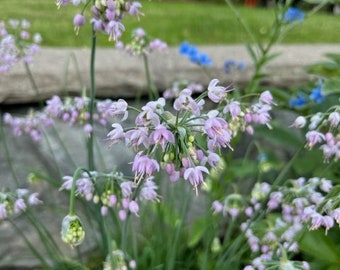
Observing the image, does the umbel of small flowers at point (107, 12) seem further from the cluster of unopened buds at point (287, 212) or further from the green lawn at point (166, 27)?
the green lawn at point (166, 27)

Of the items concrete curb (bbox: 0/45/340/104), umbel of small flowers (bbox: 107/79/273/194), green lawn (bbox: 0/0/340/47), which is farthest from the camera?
green lawn (bbox: 0/0/340/47)

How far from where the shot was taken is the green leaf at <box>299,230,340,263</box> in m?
1.90

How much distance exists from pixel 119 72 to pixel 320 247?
1471 millimetres

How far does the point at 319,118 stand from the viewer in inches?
67.0

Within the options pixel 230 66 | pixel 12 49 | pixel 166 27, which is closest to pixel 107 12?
pixel 12 49

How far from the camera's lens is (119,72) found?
304cm

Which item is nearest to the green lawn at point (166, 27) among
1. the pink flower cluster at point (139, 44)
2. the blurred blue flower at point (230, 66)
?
the blurred blue flower at point (230, 66)

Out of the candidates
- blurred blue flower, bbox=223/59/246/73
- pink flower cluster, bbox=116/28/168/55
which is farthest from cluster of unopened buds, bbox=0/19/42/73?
blurred blue flower, bbox=223/59/246/73

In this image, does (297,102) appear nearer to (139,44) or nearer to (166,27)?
(139,44)

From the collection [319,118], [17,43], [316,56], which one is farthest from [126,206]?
[316,56]

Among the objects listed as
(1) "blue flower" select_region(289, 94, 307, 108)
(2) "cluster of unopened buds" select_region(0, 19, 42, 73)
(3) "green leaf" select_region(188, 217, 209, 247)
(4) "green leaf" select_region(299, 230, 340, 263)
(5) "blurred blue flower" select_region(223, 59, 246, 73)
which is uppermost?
(2) "cluster of unopened buds" select_region(0, 19, 42, 73)

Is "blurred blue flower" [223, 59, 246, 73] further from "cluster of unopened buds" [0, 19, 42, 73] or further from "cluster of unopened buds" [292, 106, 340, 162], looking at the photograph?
"cluster of unopened buds" [292, 106, 340, 162]

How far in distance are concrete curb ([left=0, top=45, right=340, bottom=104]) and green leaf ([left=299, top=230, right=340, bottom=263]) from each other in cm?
90

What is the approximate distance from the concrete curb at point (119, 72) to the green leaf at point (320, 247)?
2.96ft
